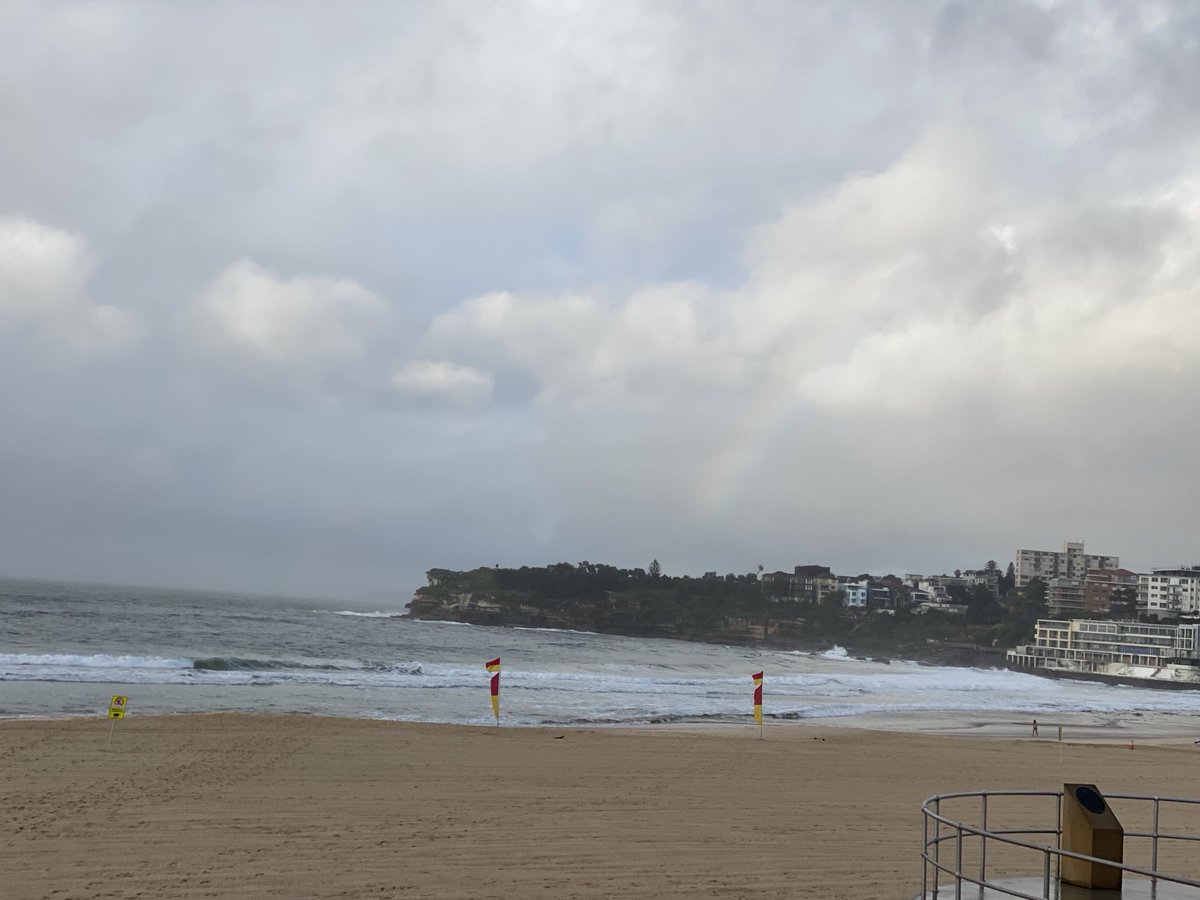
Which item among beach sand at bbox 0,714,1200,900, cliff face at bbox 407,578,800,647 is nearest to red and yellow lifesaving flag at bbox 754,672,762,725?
beach sand at bbox 0,714,1200,900

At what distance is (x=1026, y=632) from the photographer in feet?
382

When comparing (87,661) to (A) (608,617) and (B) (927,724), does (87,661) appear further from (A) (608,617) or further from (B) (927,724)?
(A) (608,617)

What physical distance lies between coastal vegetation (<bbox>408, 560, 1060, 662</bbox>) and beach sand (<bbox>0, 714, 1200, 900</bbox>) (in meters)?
96.7

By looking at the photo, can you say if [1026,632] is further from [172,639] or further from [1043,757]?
[1043,757]

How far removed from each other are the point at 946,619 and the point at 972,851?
125168 millimetres

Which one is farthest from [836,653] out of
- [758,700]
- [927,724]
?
[758,700]

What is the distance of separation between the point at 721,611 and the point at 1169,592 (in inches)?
2552

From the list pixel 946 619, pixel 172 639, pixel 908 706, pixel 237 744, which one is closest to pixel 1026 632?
pixel 946 619

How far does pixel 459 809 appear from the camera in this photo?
12.6 meters

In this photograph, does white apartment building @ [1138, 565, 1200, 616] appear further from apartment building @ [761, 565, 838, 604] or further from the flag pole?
the flag pole

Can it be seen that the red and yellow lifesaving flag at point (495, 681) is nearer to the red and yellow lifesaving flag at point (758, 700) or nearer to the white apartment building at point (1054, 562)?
the red and yellow lifesaving flag at point (758, 700)

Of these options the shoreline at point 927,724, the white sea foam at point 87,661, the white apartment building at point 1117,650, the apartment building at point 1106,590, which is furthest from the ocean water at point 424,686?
the apartment building at point 1106,590

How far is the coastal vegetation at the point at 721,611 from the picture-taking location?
123 m

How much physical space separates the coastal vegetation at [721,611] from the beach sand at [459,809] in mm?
96706
